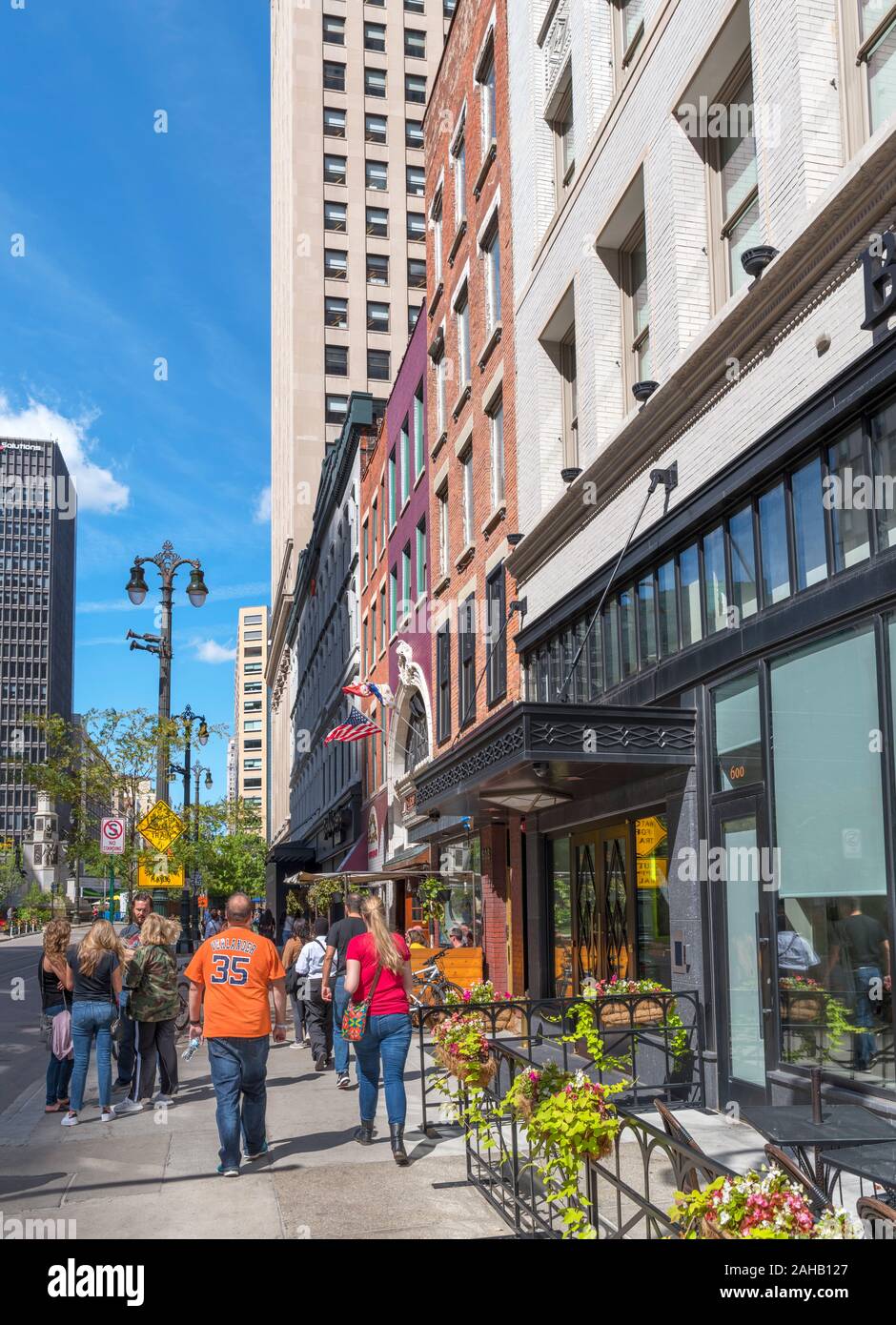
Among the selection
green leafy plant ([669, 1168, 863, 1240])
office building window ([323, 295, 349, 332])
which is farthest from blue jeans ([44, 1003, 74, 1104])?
office building window ([323, 295, 349, 332])

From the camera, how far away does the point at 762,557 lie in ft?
36.1

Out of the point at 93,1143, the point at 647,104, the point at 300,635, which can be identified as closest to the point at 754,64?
the point at 647,104

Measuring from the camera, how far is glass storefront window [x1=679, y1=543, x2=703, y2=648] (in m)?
12.5

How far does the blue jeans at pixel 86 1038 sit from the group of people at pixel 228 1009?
11mm

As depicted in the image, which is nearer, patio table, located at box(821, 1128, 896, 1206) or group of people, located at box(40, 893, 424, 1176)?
patio table, located at box(821, 1128, 896, 1206)

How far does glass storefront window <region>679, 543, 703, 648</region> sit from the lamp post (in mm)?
11214

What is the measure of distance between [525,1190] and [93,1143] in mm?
4130

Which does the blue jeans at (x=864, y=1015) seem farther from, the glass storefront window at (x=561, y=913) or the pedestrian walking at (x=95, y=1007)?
the glass storefront window at (x=561, y=913)

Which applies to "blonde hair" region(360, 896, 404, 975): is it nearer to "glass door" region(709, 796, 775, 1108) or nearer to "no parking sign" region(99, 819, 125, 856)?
"glass door" region(709, 796, 775, 1108)

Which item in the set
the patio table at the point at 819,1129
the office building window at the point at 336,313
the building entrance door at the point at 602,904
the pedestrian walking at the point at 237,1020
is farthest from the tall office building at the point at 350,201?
the patio table at the point at 819,1129

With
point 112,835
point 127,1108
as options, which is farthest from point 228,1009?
point 112,835

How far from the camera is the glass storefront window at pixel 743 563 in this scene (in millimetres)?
11180
